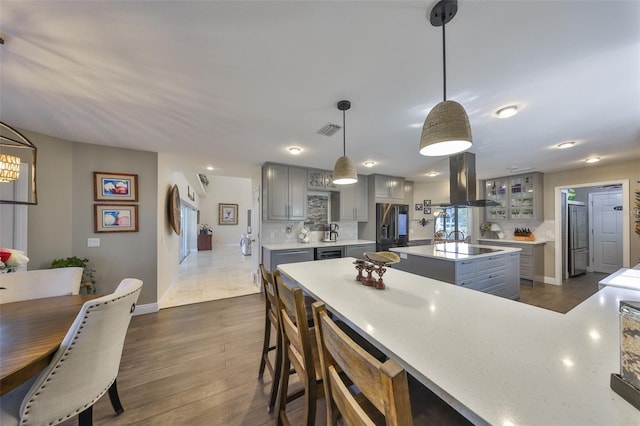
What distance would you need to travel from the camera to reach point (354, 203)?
185 inches

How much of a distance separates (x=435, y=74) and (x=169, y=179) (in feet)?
14.3

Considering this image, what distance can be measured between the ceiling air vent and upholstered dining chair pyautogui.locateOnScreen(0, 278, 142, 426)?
209cm

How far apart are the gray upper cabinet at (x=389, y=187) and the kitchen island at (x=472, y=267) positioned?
164cm

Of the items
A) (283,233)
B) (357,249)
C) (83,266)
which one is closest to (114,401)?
(83,266)

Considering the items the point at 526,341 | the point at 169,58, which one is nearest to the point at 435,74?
the point at 526,341

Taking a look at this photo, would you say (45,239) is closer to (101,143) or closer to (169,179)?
(101,143)

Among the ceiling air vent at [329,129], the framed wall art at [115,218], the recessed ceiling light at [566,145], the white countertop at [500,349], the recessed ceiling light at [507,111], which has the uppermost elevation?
the recessed ceiling light at [507,111]

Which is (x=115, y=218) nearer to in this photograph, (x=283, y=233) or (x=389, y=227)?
(x=283, y=233)

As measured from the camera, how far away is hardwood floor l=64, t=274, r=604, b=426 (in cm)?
152

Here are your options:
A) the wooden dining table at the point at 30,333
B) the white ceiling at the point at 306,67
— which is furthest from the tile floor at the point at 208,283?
the white ceiling at the point at 306,67

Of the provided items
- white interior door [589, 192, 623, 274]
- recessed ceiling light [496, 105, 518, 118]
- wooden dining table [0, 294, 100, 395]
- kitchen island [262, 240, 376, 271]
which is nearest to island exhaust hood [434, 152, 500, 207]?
recessed ceiling light [496, 105, 518, 118]

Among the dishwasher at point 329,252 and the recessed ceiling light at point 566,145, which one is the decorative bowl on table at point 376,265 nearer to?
the dishwasher at point 329,252

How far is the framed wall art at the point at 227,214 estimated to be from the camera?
10422 millimetres

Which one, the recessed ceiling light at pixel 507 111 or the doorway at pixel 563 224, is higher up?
the recessed ceiling light at pixel 507 111
